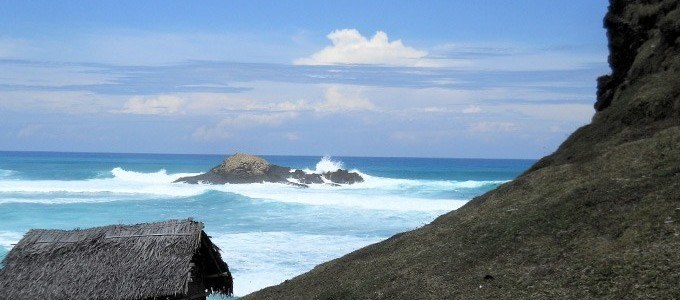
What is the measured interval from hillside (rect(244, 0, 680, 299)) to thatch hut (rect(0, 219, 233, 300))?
532cm

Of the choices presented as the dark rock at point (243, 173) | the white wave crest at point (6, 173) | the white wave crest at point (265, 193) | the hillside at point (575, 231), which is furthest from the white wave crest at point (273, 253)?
the white wave crest at point (6, 173)

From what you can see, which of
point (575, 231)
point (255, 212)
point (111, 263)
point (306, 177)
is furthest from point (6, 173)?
point (575, 231)

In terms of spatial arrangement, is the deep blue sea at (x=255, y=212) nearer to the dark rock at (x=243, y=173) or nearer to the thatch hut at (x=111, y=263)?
the dark rock at (x=243, y=173)

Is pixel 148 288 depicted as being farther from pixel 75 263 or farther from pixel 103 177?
pixel 103 177

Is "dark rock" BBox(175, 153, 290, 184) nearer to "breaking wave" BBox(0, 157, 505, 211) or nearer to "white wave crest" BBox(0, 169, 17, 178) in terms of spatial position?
"breaking wave" BBox(0, 157, 505, 211)

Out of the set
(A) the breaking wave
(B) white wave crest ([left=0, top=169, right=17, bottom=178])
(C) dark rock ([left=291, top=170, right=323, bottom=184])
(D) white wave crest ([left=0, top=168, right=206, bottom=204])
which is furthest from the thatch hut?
(B) white wave crest ([left=0, top=169, right=17, bottom=178])

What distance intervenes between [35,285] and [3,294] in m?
0.78

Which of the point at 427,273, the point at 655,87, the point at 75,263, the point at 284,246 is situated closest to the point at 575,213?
the point at 427,273

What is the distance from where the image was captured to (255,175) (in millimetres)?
89875

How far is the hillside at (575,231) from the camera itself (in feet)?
61.4

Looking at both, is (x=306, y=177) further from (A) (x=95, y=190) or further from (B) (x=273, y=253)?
(B) (x=273, y=253)

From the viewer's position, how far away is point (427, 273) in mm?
23016

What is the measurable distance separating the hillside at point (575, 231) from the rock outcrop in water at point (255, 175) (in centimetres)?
5759

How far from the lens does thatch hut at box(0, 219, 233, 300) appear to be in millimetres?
19781
